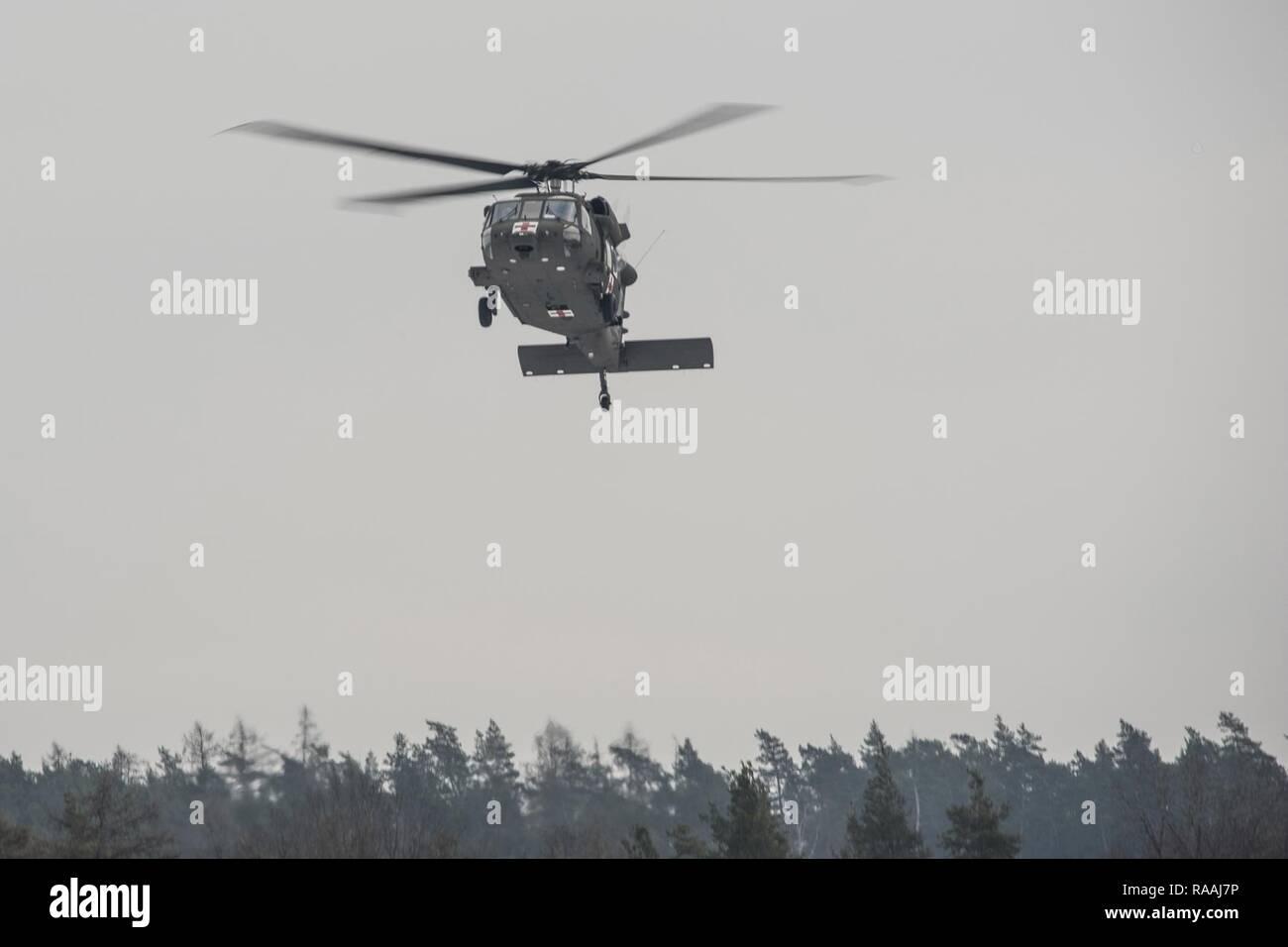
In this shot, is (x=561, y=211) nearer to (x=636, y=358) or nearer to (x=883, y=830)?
(x=636, y=358)

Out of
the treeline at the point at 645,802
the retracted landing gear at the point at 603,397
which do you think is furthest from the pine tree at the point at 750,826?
the retracted landing gear at the point at 603,397

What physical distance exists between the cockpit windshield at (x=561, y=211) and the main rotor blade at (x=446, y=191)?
151cm

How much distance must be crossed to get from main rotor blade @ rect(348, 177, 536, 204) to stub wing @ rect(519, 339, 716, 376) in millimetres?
4654

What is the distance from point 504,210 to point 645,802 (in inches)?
1698

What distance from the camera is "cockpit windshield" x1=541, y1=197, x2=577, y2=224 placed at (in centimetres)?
3669

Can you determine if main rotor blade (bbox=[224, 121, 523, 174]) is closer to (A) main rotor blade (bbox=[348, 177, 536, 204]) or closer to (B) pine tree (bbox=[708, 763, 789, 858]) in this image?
(A) main rotor blade (bbox=[348, 177, 536, 204])

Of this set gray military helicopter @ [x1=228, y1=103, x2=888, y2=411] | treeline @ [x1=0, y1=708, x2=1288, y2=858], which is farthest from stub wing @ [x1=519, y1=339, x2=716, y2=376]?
treeline @ [x1=0, y1=708, x2=1288, y2=858]

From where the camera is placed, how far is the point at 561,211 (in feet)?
121
